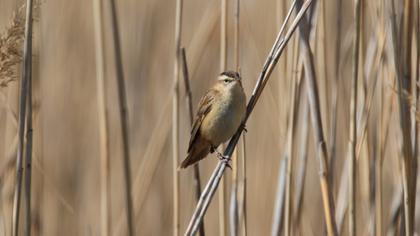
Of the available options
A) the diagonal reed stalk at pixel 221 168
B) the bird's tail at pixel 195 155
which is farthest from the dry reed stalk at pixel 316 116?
the bird's tail at pixel 195 155

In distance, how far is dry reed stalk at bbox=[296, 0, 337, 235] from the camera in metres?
1.99

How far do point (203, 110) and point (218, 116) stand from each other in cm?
16

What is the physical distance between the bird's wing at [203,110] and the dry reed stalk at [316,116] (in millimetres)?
769

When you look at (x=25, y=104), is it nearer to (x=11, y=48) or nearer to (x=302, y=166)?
(x=11, y=48)

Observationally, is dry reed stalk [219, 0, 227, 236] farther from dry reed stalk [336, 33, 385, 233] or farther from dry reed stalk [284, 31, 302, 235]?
dry reed stalk [336, 33, 385, 233]

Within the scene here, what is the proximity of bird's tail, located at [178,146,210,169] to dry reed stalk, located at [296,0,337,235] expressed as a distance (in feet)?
2.29

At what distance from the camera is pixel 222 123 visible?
2588 millimetres

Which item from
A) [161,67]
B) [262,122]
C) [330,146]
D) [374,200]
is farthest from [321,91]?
[161,67]

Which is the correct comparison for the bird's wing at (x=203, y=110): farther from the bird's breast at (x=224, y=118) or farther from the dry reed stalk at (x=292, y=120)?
the dry reed stalk at (x=292, y=120)

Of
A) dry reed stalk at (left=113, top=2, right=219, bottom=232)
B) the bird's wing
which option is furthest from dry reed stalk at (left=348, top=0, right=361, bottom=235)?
dry reed stalk at (left=113, top=2, right=219, bottom=232)

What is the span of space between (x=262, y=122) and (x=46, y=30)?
3.96 feet

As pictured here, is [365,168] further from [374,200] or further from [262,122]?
[262,122]

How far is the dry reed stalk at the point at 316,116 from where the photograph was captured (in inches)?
78.4

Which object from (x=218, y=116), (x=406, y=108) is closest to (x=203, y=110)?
(x=218, y=116)
